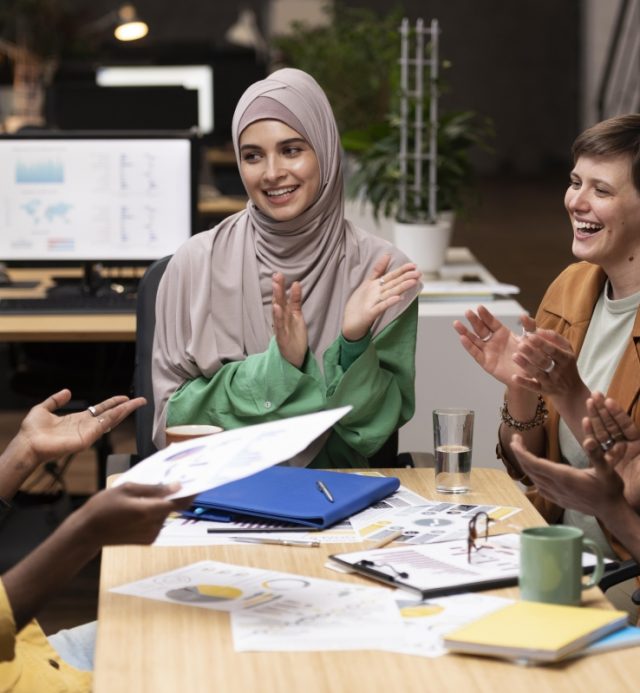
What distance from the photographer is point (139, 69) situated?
838cm

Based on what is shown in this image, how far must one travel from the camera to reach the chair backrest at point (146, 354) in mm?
2645

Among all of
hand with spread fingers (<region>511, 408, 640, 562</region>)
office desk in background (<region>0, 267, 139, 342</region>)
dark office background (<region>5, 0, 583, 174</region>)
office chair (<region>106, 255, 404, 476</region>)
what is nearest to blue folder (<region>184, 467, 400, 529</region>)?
hand with spread fingers (<region>511, 408, 640, 562</region>)

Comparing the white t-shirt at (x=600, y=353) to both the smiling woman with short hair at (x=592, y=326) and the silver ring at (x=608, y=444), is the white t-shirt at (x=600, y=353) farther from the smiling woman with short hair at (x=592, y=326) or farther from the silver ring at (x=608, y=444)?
the silver ring at (x=608, y=444)

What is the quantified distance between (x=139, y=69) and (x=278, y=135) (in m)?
6.07

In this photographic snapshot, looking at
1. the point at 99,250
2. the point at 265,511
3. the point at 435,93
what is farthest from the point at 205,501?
the point at 435,93

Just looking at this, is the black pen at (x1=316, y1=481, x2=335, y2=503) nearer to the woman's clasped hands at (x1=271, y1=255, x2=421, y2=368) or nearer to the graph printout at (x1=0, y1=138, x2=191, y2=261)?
the woman's clasped hands at (x1=271, y1=255, x2=421, y2=368)

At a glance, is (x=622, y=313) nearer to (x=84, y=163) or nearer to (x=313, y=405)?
(x=313, y=405)

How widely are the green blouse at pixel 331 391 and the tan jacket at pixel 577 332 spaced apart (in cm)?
26

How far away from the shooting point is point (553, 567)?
4.97ft

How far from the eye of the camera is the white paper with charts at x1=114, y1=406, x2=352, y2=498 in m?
1.48

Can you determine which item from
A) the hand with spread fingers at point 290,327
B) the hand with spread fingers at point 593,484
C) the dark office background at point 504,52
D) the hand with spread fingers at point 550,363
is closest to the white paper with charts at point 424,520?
the hand with spread fingers at point 593,484

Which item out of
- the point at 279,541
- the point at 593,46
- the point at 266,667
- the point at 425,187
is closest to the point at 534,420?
the point at 279,541

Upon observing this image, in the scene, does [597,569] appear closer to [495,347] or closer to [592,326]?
[495,347]

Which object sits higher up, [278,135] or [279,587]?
[278,135]
